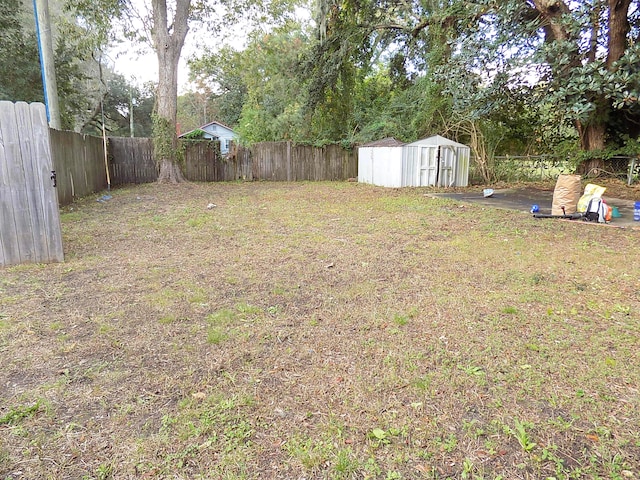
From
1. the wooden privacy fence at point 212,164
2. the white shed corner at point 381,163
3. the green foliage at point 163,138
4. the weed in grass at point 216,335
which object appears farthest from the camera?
the wooden privacy fence at point 212,164

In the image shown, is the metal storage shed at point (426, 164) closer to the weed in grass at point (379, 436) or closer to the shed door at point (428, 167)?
the shed door at point (428, 167)

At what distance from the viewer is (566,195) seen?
23.3 ft

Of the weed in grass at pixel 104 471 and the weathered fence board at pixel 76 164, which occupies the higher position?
the weathered fence board at pixel 76 164

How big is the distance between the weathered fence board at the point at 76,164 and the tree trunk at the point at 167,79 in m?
1.71

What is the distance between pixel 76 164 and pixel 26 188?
18.5 feet

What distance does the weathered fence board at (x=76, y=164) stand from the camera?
765 centimetres

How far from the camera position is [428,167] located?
12.4 meters

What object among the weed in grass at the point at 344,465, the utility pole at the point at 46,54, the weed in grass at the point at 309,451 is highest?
the utility pole at the point at 46,54

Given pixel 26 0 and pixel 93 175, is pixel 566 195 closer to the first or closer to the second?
pixel 93 175

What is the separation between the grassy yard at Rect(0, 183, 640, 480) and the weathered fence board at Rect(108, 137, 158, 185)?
8815 millimetres

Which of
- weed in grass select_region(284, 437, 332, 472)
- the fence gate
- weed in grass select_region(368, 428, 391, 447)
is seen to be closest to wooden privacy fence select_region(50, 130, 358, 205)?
the fence gate

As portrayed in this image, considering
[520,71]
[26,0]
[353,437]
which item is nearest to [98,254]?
[353,437]

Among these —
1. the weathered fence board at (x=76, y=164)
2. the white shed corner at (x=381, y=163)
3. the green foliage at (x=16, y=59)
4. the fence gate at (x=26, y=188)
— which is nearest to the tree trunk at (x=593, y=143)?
the white shed corner at (x=381, y=163)

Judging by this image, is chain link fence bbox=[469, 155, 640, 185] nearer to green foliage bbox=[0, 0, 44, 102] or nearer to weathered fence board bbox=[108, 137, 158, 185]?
weathered fence board bbox=[108, 137, 158, 185]
